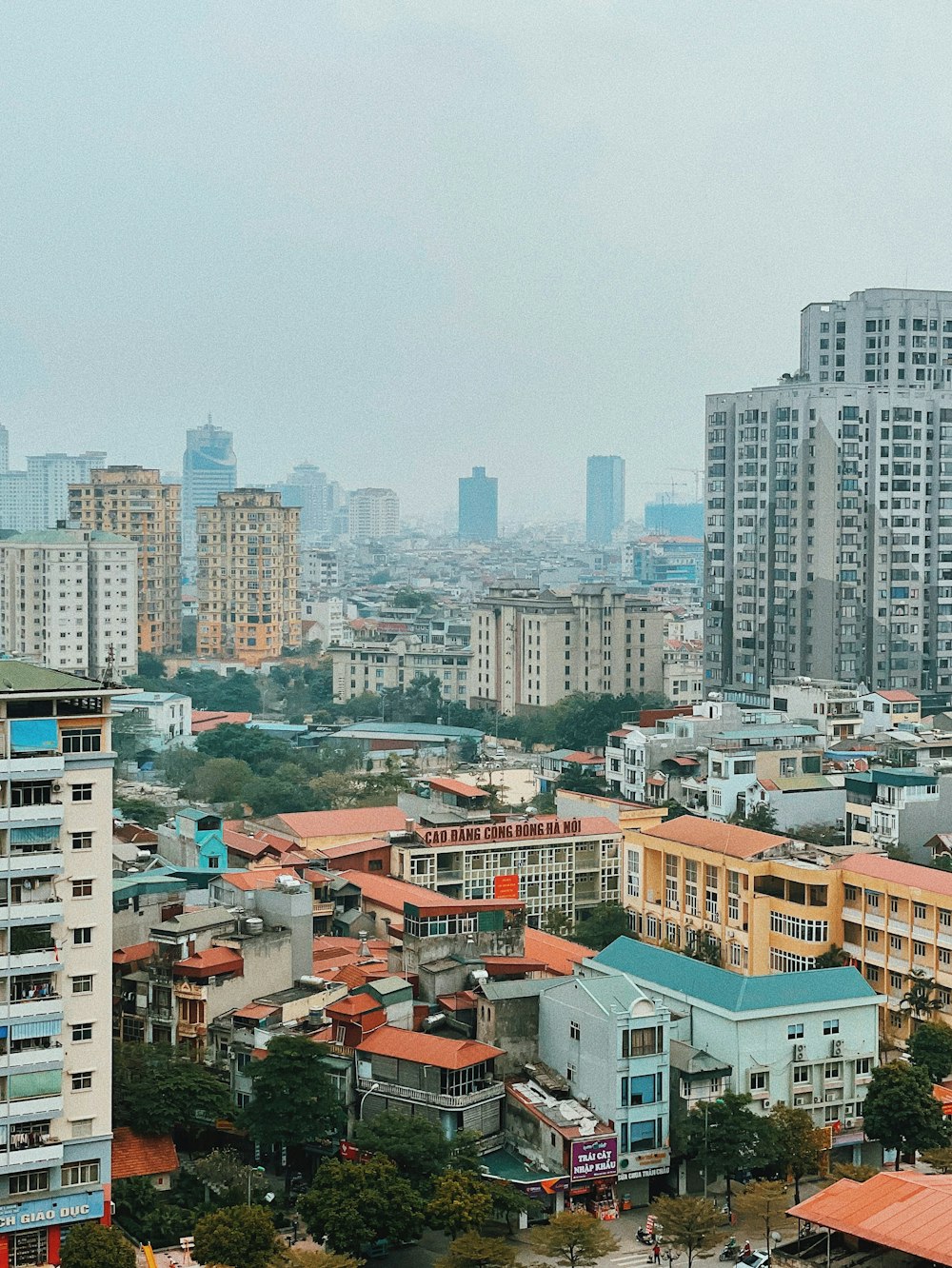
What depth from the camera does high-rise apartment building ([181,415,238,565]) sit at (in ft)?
267

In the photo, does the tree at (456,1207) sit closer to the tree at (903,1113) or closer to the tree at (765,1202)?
the tree at (765,1202)

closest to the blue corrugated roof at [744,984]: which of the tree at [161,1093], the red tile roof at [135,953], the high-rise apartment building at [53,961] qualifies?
the tree at [161,1093]

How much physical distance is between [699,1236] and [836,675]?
54.3 ft

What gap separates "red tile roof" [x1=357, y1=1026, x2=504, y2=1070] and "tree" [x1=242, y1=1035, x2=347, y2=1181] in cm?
43

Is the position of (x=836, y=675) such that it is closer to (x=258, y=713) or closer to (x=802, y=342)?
(x=802, y=342)

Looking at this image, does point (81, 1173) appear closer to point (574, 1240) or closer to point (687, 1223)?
point (574, 1240)

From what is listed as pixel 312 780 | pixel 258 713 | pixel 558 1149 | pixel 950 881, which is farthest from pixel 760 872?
pixel 258 713

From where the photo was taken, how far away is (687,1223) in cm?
1006

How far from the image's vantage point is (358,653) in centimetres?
3294

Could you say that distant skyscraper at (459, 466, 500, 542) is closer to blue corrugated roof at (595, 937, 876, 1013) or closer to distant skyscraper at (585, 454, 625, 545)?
distant skyscraper at (585, 454, 625, 545)

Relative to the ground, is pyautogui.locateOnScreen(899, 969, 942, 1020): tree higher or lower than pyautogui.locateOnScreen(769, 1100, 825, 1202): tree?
higher

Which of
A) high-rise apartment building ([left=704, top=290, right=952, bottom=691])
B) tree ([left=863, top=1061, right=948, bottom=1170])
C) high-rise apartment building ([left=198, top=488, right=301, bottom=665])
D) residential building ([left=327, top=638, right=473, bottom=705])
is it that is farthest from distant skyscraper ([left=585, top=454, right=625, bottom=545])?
tree ([left=863, top=1061, right=948, bottom=1170])

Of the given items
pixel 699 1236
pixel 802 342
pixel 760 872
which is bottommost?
pixel 699 1236

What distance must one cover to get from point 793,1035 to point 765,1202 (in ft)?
5.27
